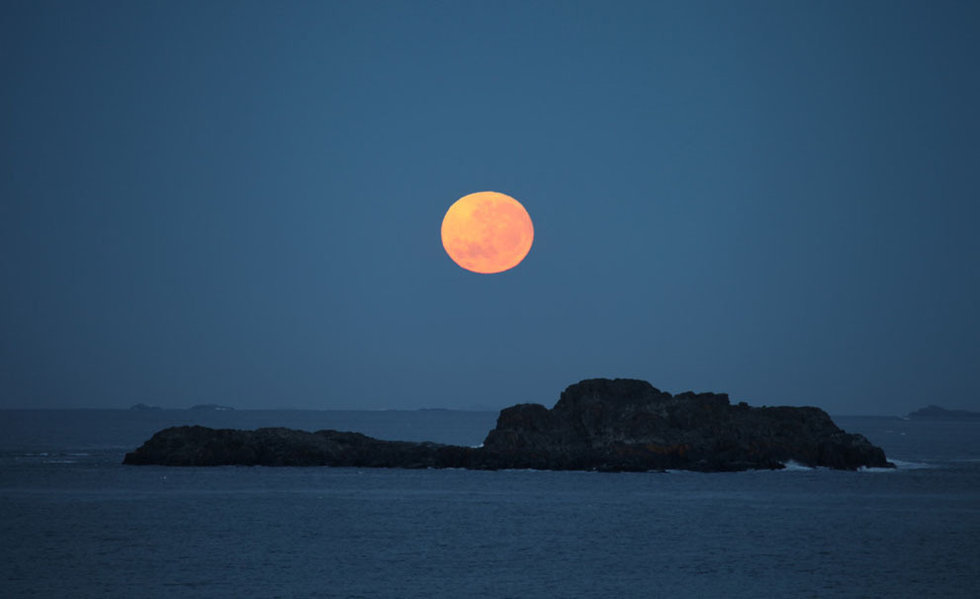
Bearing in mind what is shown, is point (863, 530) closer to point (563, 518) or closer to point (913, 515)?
point (913, 515)

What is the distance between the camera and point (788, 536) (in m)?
59.7

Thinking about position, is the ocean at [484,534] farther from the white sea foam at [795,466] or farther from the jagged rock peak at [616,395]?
the jagged rock peak at [616,395]

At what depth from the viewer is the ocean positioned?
Answer: 44.9 metres

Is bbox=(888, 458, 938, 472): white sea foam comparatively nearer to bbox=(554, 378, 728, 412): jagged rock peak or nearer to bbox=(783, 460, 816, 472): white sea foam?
bbox=(783, 460, 816, 472): white sea foam

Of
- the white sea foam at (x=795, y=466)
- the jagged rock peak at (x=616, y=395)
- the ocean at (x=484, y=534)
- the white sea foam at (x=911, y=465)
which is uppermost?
the jagged rock peak at (x=616, y=395)

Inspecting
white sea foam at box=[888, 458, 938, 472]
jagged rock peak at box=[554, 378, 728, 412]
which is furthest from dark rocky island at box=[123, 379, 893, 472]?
white sea foam at box=[888, 458, 938, 472]

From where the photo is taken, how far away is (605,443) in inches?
4090

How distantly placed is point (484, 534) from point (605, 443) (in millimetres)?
45843

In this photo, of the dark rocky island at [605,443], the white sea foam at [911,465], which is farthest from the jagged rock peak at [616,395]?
the white sea foam at [911,465]

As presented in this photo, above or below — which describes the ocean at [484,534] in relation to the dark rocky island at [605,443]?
below

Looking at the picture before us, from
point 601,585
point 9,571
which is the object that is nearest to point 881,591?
point 601,585

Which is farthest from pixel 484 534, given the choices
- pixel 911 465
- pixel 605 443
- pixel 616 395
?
pixel 911 465

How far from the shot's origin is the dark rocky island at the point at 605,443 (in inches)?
3967

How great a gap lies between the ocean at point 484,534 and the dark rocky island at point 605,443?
16.2 ft
